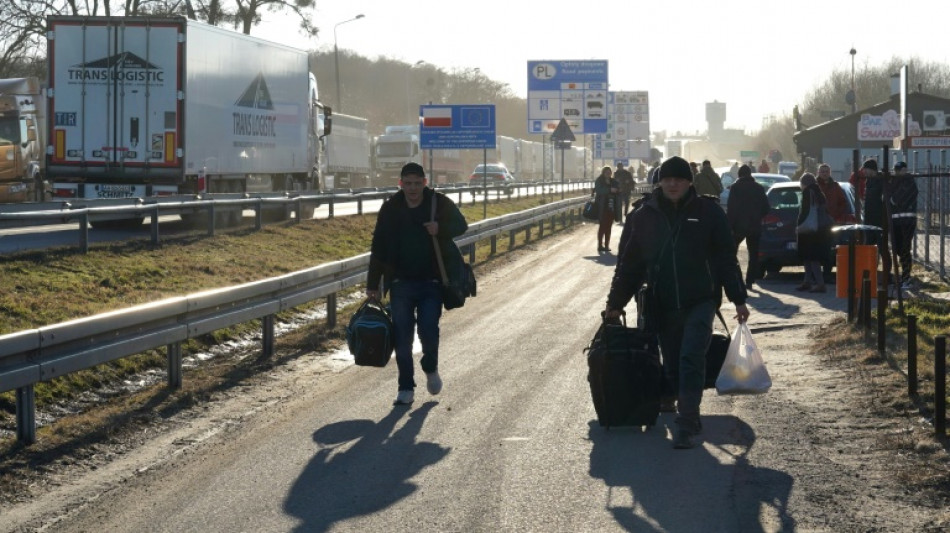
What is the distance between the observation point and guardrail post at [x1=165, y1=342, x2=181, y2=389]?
10742 mm

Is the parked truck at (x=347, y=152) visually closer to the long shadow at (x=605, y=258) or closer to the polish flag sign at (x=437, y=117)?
the polish flag sign at (x=437, y=117)

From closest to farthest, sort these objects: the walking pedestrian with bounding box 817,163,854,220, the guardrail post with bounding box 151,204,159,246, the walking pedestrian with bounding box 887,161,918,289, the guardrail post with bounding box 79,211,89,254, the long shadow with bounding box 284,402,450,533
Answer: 1. the long shadow with bounding box 284,402,450,533
2. the guardrail post with bounding box 79,211,89,254
3. the guardrail post with bounding box 151,204,159,246
4. the walking pedestrian with bounding box 887,161,918,289
5. the walking pedestrian with bounding box 817,163,854,220

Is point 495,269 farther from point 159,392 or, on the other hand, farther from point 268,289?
point 159,392

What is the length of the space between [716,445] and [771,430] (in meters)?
0.63

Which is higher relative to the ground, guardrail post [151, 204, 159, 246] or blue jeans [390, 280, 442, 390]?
guardrail post [151, 204, 159, 246]

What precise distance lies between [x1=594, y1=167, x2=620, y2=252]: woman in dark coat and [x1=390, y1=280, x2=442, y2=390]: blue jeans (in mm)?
17293

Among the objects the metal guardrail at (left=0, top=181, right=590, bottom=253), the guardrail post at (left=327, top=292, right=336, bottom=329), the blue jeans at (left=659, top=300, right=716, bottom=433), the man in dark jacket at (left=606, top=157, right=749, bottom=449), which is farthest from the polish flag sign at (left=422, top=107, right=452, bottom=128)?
the blue jeans at (left=659, top=300, right=716, bottom=433)

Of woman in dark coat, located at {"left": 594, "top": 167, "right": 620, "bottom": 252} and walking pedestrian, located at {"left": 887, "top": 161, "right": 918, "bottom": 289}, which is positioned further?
woman in dark coat, located at {"left": 594, "top": 167, "right": 620, "bottom": 252}

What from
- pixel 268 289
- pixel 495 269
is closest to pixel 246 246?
pixel 495 269

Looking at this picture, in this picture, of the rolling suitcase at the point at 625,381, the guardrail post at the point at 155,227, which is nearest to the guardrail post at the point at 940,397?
the rolling suitcase at the point at 625,381

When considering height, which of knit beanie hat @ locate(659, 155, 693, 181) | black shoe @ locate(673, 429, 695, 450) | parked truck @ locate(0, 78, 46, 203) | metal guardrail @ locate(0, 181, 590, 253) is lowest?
black shoe @ locate(673, 429, 695, 450)

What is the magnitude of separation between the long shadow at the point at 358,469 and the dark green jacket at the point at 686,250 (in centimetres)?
165

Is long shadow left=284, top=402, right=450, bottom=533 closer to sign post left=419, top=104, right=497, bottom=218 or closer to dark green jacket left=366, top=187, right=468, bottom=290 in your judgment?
dark green jacket left=366, top=187, right=468, bottom=290

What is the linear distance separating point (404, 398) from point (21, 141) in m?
28.5
